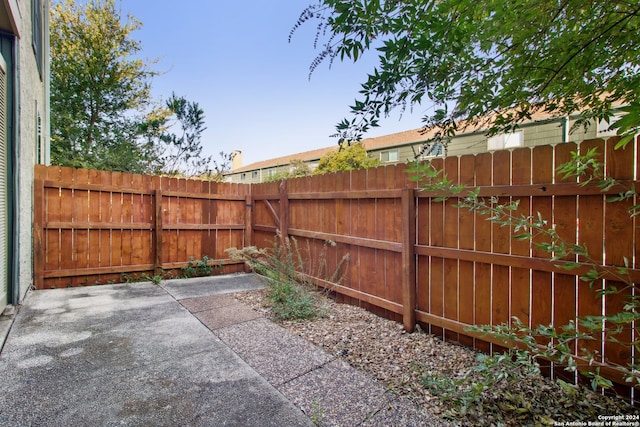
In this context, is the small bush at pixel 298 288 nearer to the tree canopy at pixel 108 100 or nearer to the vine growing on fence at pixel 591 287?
the vine growing on fence at pixel 591 287

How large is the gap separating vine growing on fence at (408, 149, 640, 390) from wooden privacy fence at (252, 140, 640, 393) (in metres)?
0.04

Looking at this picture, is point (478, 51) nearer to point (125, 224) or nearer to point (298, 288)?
point (298, 288)

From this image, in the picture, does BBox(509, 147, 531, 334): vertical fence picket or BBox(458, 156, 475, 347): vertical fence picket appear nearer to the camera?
BBox(509, 147, 531, 334): vertical fence picket

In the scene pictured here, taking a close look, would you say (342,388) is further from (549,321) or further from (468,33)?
(468,33)

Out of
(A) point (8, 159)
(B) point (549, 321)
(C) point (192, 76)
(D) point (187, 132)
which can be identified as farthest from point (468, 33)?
(C) point (192, 76)

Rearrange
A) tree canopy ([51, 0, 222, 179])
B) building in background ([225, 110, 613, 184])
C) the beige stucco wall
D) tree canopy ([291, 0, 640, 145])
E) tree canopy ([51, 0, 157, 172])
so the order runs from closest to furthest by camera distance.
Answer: tree canopy ([291, 0, 640, 145]), building in background ([225, 110, 613, 184]), the beige stucco wall, tree canopy ([51, 0, 157, 172]), tree canopy ([51, 0, 222, 179])

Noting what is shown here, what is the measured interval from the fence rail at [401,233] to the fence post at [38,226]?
2 cm

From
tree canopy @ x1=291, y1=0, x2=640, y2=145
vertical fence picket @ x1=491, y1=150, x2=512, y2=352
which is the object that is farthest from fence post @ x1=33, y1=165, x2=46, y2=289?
vertical fence picket @ x1=491, y1=150, x2=512, y2=352

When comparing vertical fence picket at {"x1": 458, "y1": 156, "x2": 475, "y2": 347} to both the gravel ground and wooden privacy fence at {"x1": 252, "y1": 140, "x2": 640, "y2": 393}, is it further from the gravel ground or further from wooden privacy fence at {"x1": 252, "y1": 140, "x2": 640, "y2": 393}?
the gravel ground

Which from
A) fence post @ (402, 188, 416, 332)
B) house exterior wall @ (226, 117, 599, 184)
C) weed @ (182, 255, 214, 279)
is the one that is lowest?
weed @ (182, 255, 214, 279)

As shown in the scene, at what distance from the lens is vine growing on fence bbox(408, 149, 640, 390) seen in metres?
1.34

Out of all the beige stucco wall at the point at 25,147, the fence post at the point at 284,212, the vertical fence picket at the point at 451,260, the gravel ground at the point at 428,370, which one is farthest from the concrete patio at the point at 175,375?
the fence post at the point at 284,212

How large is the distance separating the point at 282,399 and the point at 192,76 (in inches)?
360

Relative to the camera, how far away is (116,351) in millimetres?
2428
